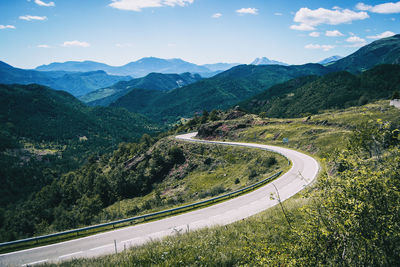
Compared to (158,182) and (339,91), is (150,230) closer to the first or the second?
(158,182)

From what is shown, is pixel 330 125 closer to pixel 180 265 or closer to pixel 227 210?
pixel 227 210

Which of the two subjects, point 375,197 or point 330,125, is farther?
point 330,125

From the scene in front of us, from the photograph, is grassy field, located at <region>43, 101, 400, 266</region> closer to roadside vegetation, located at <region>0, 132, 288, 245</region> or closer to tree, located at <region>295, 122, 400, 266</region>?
tree, located at <region>295, 122, 400, 266</region>

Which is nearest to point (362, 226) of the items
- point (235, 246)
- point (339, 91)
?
point (235, 246)

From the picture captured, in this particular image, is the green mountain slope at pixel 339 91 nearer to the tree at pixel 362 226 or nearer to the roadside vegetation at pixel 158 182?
the roadside vegetation at pixel 158 182

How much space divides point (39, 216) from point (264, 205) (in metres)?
67.2

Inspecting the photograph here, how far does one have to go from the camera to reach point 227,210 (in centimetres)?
2305

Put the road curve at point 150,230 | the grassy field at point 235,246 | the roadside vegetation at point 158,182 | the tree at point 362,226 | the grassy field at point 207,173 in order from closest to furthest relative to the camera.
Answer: the tree at point 362,226 → the grassy field at point 235,246 → the road curve at point 150,230 → the grassy field at point 207,173 → the roadside vegetation at point 158,182

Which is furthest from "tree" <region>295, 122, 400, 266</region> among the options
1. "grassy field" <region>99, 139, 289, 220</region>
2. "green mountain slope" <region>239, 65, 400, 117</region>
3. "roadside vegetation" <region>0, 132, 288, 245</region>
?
"green mountain slope" <region>239, 65, 400, 117</region>

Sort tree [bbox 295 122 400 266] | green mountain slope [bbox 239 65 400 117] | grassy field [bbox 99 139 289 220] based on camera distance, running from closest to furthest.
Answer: tree [bbox 295 122 400 266], grassy field [bbox 99 139 289 220], green mountain slope [bbox 239 65 400 117]

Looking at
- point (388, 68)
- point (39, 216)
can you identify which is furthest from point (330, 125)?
point (388, 68)

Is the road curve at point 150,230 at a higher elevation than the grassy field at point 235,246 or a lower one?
lower

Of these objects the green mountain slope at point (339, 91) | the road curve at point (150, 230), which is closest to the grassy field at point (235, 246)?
the road curve at point (150, 230)

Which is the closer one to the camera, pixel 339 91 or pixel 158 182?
pixel 158 182
